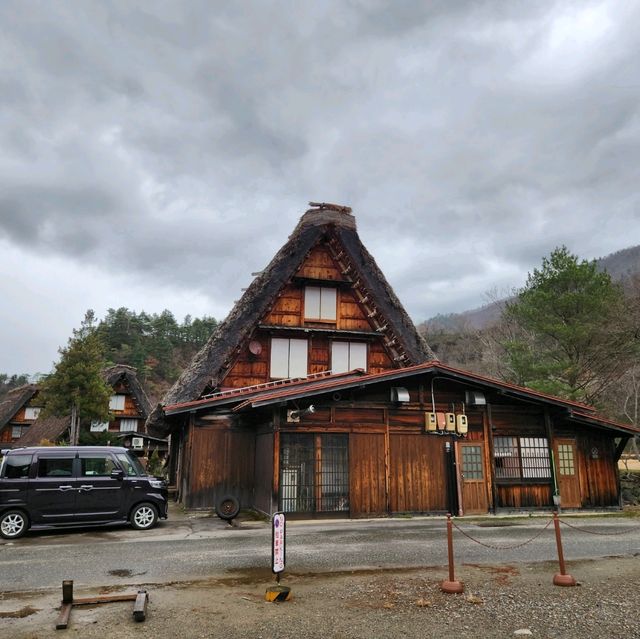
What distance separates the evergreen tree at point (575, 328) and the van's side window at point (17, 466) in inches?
820

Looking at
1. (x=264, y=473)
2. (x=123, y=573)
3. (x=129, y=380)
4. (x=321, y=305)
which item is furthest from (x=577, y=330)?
(x=129, y=380)

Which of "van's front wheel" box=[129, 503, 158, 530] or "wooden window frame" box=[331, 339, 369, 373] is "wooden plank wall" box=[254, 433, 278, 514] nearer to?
"van's front wheel" box=[129, 503, 158, 530]

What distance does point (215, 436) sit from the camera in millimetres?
16125

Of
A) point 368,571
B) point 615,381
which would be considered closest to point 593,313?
point 615,381

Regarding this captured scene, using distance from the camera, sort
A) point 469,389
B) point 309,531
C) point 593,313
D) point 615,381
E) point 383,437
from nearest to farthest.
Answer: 1. point 309,531
2. point 383,437
3. point 469,389
4. point 593,313
5. point 615,381

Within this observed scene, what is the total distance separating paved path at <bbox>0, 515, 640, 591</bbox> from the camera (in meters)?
8.12

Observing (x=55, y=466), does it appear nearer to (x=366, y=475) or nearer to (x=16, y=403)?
(x=366, y=475)

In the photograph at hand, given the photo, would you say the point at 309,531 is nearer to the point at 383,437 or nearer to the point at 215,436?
the point at 383,437

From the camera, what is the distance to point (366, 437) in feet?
47.9

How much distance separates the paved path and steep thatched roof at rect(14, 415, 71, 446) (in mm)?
26272

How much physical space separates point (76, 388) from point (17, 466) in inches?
A: 903

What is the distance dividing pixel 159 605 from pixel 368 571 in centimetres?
325

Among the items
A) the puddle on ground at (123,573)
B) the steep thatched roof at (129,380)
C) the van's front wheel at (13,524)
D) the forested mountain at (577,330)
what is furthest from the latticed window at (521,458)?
the steep thatched roof at (129,380)

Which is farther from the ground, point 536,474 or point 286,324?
point 286,324
